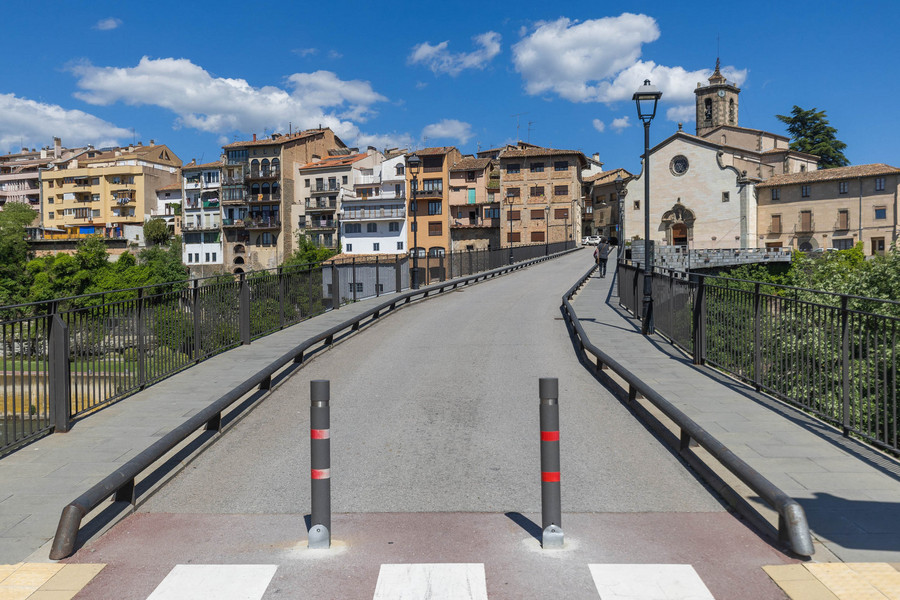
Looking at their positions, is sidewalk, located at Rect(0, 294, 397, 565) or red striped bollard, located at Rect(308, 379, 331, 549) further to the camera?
sidewalk, located at Rect(0, 294, 397, 565)

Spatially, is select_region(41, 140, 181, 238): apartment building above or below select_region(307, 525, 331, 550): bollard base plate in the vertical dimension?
above

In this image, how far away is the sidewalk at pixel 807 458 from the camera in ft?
15.8

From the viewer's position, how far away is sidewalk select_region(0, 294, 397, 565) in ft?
16.7

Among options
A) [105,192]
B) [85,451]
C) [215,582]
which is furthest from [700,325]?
[105,192]

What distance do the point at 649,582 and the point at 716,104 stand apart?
402 ft

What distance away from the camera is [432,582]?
166 inches

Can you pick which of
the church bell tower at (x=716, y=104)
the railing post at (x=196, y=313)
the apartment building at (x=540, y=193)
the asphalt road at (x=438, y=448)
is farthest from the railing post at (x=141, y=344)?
the church bell tower at (x=716, y=104)

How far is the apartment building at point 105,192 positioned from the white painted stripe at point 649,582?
108m

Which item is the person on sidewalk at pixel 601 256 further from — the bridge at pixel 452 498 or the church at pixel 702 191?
the church at pixel 702 191

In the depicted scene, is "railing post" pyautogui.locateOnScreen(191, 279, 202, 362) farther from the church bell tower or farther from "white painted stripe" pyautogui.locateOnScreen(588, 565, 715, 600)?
the church bell tower

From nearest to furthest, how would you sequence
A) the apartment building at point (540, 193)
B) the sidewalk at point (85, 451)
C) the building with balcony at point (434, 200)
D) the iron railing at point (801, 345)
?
the sidewalk at point (85, 451), the iron railing at point (801, 345), the building with balcony at point (434, 200), the apartment building at point (540, 193)

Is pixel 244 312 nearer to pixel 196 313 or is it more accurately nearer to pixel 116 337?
pixel 196 313

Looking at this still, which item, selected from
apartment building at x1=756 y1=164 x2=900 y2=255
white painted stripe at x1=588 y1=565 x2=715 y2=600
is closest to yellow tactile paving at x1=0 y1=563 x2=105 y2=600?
white painted stripe at x1=588 y1=565 x2=715 y2=600

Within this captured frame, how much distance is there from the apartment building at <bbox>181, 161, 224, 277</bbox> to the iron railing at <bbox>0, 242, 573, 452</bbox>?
276 feet
